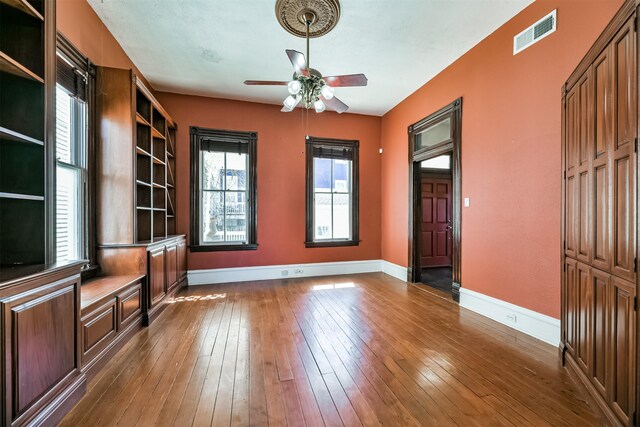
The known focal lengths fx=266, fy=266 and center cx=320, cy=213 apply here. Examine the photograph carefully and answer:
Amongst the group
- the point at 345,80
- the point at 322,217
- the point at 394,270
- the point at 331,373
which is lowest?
the point at 331,373

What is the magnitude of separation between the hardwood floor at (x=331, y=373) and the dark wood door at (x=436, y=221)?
109 inches

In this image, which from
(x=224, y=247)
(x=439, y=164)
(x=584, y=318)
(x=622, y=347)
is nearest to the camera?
(x=622, y=347)

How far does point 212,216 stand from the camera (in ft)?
16.2

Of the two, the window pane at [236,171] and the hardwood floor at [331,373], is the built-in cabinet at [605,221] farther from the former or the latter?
the window pane at [236,171]

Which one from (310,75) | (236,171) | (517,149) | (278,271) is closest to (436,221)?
(517,149)

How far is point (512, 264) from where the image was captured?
117 inches

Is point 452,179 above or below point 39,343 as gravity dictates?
above

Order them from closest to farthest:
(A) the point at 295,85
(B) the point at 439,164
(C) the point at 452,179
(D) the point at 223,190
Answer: (A) the point at 295,85 < (C) the point at 452,179 < (D) the point at 223,190 < (B) the point at 439,164

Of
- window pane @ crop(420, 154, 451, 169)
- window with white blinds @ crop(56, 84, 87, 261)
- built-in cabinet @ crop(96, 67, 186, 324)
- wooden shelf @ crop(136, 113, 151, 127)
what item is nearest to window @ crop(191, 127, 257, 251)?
wooden shelf @ crop(136, 113, 151, 127)

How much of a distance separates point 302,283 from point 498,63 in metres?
4.22

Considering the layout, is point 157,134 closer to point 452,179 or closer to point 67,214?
point 67,214

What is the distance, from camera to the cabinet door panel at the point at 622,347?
137 centimetres

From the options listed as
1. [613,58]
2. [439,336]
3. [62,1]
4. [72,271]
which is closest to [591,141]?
[613,58]

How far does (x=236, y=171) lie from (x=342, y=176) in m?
2.16
